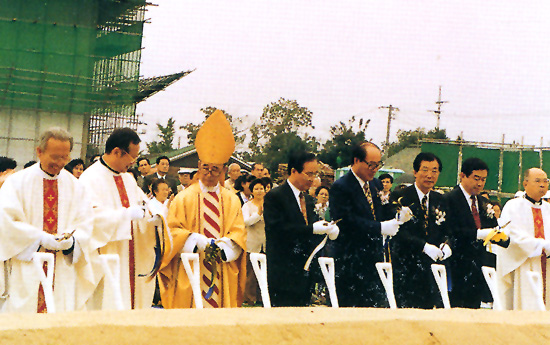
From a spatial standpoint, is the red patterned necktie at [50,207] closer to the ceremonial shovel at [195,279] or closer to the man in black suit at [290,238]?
the ceremonial shovel at [195,279]

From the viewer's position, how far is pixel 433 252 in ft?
23.8

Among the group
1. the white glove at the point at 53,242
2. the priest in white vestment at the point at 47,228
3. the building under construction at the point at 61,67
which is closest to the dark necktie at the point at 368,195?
the priest in white vestment at the point at 47,228

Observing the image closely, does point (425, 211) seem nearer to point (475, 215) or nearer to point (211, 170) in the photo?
point (475, 215)

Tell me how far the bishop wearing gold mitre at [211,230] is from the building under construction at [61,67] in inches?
908

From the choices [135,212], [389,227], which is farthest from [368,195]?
[135,212]

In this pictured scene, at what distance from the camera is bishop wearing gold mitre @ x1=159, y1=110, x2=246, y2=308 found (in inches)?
278

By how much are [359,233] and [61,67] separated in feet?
82.3

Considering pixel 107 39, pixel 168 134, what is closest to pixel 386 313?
pixel 107 39

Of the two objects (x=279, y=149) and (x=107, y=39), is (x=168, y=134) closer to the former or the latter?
(x=107, y=39)

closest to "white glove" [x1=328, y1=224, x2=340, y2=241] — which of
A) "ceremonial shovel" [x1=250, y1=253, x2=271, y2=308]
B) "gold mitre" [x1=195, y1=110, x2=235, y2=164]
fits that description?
"gold mitre" [x1=195, y1=110, x2=235, y2=164]

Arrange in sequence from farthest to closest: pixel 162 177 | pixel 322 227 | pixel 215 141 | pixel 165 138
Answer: pixel 165 138 → pixel 162 177 → pixel 215 141 → pixel 322 227

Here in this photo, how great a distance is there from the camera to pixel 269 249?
739 centimetres

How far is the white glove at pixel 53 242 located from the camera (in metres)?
6.23

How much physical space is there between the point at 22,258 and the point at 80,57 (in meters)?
25.3
